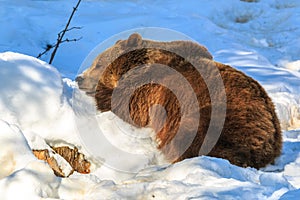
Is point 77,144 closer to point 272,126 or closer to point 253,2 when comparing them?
point 272,126

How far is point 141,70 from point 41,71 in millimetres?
1130

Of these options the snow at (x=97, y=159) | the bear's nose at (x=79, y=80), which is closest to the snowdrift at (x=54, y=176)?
the snow at (x=97, y=159)

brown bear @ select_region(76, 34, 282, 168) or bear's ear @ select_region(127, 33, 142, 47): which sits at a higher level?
bear's ear @ select_region(127, 33, 142, 47)

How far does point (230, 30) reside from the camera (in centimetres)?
1062

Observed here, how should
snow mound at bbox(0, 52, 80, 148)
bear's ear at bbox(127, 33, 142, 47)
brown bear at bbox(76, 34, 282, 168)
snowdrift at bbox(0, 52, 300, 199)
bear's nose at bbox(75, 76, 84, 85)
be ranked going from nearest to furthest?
snowdrift at bbox(0, 52, 300, 199) < snow mound at bbox(0, 52, 80, 148) < brown bear at bbox(76, 34, 282, 168) < bear's nose at bbox(75, 76, 84, 85) < bear's ear at bbox(127, 33, 142, 47)

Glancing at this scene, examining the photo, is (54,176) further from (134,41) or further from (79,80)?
(134,41)

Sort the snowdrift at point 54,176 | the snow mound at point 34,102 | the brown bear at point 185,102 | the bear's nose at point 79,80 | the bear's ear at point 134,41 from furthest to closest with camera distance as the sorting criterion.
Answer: the bear's ear at point 134,41
the bear's nose at point 79,80
the brown bear at point 185,102
the snow mound at point 34,102
the snowdrift at point 54,176

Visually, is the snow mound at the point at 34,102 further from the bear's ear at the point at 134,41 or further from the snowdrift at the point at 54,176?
the bear's ear at the point at 134,41

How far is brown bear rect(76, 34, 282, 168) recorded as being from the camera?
11.8ft

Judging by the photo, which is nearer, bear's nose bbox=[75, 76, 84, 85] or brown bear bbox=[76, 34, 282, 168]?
brown bear bbox=[76, 34, 282, 168]

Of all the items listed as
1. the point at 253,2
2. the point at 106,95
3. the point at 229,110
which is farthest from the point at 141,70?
the point at 253,2

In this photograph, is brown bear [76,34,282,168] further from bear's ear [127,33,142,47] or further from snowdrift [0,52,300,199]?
snowdrift [0,52,300,199]

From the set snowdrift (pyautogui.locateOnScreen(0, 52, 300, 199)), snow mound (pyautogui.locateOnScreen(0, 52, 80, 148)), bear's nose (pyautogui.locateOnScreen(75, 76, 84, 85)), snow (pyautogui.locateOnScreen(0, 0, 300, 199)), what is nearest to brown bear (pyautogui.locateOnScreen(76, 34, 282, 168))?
bear's nose (pyautogui.locateOnScreen(75, 76, 84, 85))

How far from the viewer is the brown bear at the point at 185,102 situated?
3.59 metres
